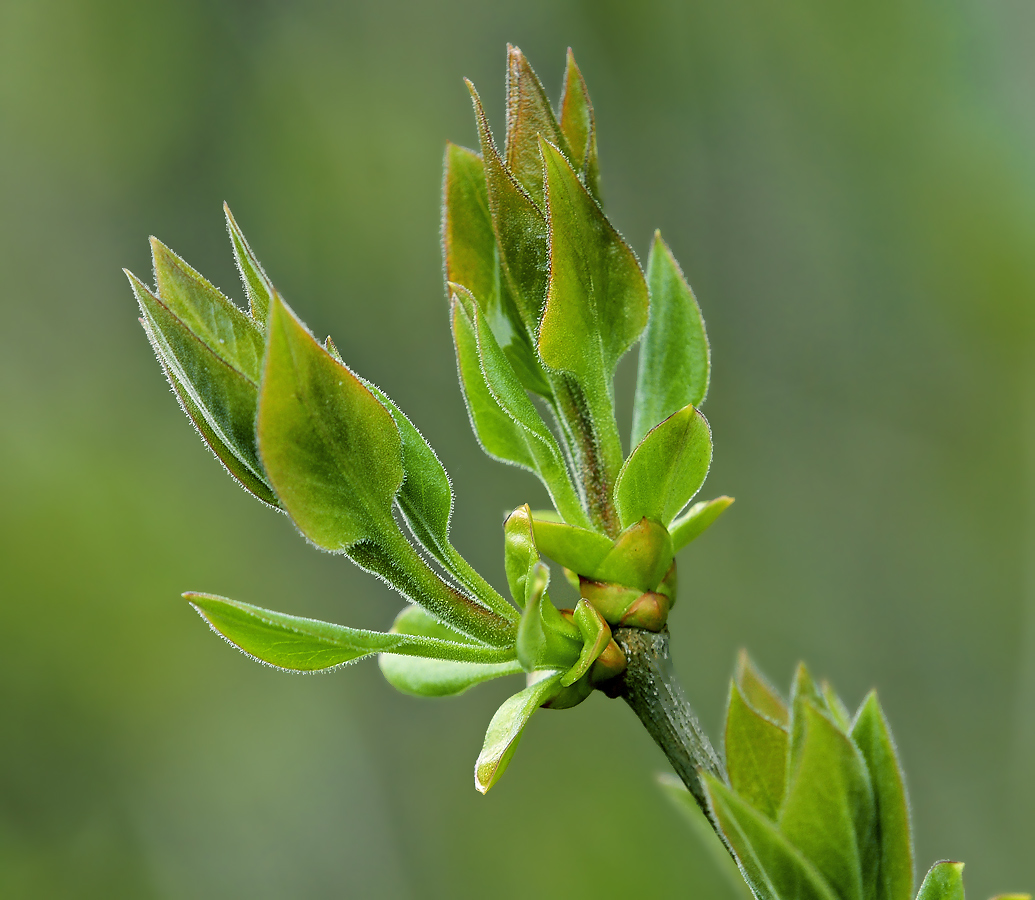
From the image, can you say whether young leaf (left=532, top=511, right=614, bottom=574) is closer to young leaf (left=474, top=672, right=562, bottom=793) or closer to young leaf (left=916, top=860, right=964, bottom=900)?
young leaf (left=474, top=672, right=562, bottom=793)

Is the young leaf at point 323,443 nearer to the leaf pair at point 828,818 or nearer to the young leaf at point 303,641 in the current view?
the young leaf at point 303,641

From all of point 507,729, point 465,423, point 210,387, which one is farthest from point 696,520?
point 465,423

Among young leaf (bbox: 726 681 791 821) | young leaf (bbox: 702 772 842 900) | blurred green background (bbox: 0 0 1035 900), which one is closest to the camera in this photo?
young leaf (bbox: 702 772 842 900)

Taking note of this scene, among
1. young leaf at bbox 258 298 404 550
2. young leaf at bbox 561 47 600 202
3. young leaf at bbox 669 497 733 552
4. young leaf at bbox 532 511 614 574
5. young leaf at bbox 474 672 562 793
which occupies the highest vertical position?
young leaf at bbox 561 47 600 202

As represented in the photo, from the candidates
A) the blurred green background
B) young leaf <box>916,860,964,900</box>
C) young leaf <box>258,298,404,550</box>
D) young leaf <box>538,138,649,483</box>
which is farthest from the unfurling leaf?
the blurred green background

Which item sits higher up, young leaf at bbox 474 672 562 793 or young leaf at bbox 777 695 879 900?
young leaf at bbox 474 672 562 793

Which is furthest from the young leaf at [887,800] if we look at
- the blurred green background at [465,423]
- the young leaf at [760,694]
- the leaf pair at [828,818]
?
the blurred green background at [465,423]

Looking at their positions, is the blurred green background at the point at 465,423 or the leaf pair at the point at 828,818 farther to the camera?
the blurred green background at the point at 465,423
